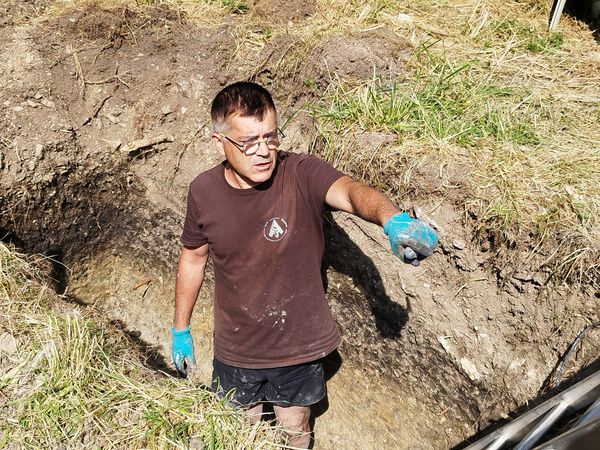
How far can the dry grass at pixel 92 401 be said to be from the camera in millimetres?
2492

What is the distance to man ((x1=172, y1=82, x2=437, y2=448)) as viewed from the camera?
281 cm

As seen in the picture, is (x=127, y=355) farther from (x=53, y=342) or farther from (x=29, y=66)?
(x=29, y=66)

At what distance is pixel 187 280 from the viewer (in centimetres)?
331

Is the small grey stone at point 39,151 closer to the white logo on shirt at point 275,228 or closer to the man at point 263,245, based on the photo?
the man at point 263,245

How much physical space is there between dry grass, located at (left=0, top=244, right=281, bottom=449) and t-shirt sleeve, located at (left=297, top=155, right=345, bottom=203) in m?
1.06

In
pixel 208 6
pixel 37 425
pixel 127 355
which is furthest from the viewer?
pixel 208 6

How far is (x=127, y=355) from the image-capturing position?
3064mm

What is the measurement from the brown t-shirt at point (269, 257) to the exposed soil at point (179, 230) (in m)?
0.93

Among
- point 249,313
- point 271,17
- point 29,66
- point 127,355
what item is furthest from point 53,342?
point 271,17

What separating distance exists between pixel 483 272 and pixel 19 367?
2572 millimetres

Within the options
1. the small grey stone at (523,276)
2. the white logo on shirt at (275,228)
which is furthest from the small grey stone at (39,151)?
the small grey stone at (523,276)

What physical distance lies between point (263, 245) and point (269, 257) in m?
0.07

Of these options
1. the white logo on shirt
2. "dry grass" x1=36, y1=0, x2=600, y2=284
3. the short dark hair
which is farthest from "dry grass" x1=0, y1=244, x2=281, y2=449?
"dry grass" x1=36, y1=0, x2=600, y2=284

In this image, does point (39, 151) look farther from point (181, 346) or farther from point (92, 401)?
point (92, 401)
